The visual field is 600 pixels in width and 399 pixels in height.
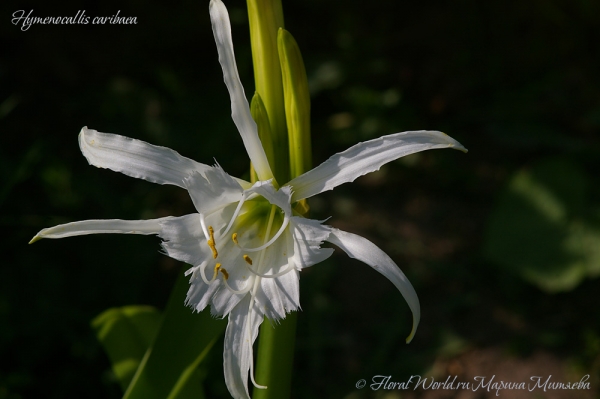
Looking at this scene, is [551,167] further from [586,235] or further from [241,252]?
[241,252]

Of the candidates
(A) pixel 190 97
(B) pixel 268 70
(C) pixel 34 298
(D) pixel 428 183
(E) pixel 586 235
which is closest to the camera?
(B) pixel 268 70

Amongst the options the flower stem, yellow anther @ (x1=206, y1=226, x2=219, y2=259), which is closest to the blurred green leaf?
the flower stem

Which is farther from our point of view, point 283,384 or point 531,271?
point 531,271

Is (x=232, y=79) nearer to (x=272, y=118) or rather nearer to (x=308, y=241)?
(x=272, y=118)

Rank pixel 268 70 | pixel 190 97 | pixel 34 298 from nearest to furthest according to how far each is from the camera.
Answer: pixel 268 70 < pixel 34 298 < pixel 190 97

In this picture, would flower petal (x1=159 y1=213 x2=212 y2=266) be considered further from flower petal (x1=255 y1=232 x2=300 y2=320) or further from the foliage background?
the foliage background

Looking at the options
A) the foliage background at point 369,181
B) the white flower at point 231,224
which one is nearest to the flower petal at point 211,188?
the white flower at point 231,224

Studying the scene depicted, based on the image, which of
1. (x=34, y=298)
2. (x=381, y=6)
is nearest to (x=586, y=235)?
(x=381, y=6)

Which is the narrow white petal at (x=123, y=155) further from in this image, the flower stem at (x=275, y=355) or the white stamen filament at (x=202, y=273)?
the flower stem at (x=275, y=355)
